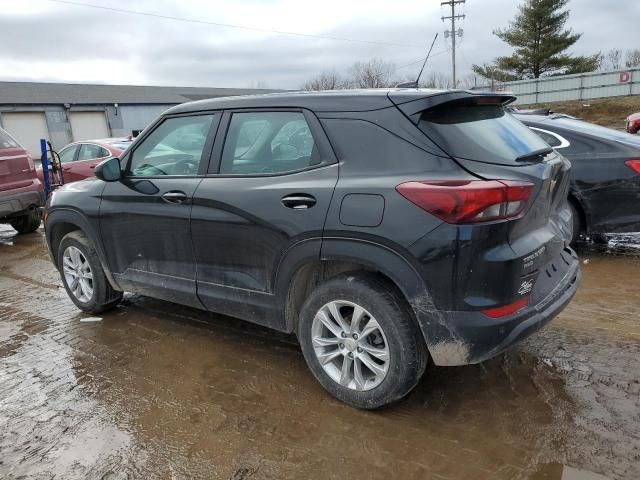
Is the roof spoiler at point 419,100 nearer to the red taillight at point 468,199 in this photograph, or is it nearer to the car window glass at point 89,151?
the red taillight at point 468,199

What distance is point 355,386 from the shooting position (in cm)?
291

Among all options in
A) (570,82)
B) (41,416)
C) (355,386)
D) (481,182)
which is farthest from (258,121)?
(570,82)

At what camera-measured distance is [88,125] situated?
38.3m

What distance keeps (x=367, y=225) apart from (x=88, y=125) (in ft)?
134

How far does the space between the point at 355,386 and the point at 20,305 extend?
3844 millimetres

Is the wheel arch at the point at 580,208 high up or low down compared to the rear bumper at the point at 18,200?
down

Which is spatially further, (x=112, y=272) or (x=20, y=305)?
(x=20, y=305)

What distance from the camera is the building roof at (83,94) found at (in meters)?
35.8

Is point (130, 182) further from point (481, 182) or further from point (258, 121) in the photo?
point (481, 182)

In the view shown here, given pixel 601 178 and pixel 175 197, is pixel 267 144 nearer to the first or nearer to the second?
pixel 175 197

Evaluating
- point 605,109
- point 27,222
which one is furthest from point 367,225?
point 605,109

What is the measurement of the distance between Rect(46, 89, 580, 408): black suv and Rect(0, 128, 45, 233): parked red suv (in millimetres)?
5106

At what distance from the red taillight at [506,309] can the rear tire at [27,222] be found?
8.46 metres

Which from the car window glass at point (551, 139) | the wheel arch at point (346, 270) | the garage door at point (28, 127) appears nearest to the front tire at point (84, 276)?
the wheel arch at point (346, 270)
